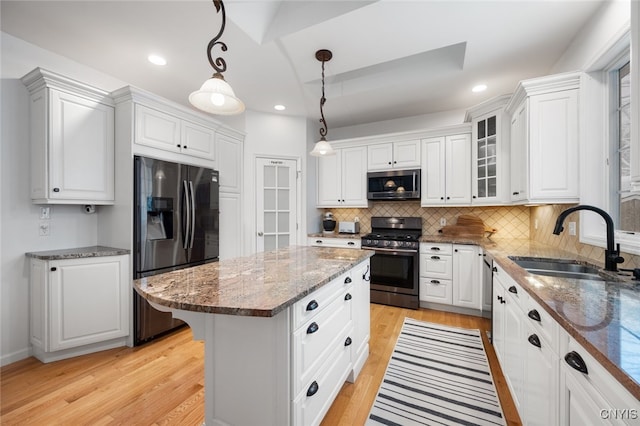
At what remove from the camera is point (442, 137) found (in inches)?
138

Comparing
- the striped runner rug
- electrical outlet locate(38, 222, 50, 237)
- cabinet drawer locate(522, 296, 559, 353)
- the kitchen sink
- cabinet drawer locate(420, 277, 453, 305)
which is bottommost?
the striped runner rug

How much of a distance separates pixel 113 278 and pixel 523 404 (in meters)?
3.19

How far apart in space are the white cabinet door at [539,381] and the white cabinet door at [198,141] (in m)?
3.32

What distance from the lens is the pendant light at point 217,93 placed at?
4.29ft

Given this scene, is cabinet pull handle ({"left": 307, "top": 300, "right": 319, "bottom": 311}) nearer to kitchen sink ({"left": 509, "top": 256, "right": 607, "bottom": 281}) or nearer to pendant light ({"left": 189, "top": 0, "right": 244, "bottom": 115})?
pendant light ({"left": 189, "top": 0, "right": 244, "bottom": 115})

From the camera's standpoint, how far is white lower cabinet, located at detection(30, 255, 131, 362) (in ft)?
7.03

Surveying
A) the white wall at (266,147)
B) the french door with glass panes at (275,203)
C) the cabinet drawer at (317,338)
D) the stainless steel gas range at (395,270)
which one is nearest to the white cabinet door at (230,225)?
the white wall at (266,147)

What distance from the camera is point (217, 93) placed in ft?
4.37

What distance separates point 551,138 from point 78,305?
4231 millimetres

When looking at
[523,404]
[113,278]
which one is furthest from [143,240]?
[523,404]

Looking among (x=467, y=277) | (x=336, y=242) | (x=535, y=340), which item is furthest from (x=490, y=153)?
(x=535, y=340)

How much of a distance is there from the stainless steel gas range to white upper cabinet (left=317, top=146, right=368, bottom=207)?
76 cm

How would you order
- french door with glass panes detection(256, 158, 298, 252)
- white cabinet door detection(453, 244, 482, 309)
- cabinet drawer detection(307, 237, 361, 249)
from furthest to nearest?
french door with glass panes detection(256, 158, 298, 252) → cabinet drawer detection(307, 237, 361, 249) → white cabinet door detection(453, 244, 482, 309)

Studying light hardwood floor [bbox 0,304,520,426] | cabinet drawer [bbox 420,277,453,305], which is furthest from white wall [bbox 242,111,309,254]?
cabinet drawer [bbox 420,277,453,305]
